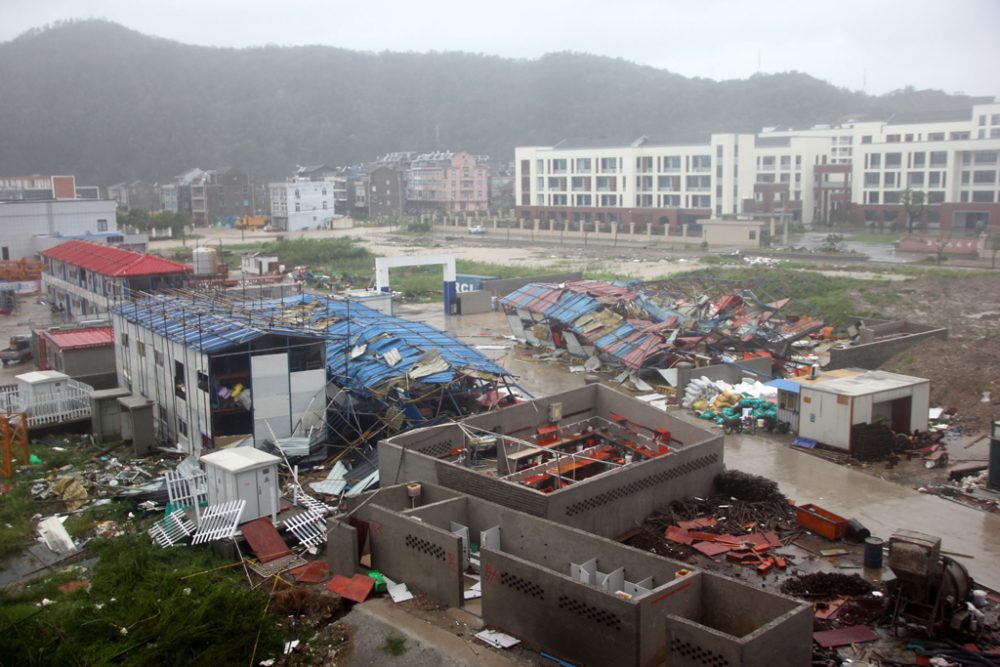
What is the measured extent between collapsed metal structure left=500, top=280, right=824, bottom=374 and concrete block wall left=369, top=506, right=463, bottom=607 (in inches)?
444

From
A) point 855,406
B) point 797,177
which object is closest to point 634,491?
point 855,406

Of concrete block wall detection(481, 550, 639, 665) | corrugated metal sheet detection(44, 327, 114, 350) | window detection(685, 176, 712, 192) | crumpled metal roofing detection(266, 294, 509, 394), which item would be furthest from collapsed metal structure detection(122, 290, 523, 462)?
window detection(685, 176, 712, 192)

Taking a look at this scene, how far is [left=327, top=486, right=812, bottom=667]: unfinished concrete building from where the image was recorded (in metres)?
7.97

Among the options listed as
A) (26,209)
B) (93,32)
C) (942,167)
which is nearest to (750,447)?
(26,209)

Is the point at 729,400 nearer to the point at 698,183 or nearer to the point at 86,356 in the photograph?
the point at 86,356

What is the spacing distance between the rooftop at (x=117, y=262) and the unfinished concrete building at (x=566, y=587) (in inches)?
665

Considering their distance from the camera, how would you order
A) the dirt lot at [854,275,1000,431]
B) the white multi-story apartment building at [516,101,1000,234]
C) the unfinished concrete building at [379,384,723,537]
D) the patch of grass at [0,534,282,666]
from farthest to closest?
the white multi-story apartment building at [516,101,1000,234] → the dirt lot at [854,275,1000,431] → the unfinished concrete building at [379,384,723,537] → the patch of grass at [0,534,282,666]

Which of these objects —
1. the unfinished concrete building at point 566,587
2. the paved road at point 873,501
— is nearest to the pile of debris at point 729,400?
the paved road at point 873,501

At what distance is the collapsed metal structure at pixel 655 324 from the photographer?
866 inches

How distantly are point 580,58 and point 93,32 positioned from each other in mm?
88147

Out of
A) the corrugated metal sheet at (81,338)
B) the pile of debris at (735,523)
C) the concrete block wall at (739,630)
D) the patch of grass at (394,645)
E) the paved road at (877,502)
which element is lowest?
the patch of grass at (394,645)

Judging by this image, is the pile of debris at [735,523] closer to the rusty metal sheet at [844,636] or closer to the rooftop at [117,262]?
the rusty metal sheet at [844,636]

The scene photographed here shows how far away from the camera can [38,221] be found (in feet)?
145

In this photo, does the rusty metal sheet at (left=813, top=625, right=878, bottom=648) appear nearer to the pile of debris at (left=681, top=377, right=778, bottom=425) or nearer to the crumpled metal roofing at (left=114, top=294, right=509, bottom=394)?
the pile of debris at (left=681, top=377, right=778, bottom=425)
